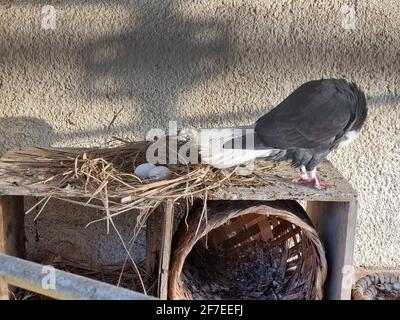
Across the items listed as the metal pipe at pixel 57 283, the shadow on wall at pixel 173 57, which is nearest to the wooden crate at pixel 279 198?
the shadow on wall at pixel 173 57

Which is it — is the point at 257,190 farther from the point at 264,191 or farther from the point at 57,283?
the point at 57,283

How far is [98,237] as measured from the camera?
2801 mm

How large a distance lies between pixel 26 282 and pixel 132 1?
63.9 inches

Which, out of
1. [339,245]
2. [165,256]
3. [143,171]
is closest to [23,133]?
[143,171]

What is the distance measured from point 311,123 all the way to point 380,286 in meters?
1.09

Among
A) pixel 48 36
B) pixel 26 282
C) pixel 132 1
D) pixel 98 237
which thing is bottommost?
pixel 98 237

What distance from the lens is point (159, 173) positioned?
6.86 feet

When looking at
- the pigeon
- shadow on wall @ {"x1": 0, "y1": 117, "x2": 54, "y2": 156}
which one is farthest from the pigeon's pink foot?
shadow on wall @ {"x1": 0, "y1": 117, "x2": 54, "y2": 156}

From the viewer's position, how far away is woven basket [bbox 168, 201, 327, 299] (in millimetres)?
2072

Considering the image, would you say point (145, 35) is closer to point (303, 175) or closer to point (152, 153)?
point (152, 153)

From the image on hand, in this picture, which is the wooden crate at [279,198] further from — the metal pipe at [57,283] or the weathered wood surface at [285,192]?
the metal pipe at [57,283]

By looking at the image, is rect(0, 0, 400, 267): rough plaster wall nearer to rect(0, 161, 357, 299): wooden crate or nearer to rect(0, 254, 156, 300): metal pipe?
rect(0, 161, 357, 299): wooden crate

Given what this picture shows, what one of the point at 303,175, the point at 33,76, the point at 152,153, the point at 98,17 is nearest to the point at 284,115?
the point at 303,175

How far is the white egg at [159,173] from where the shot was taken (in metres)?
2.08
